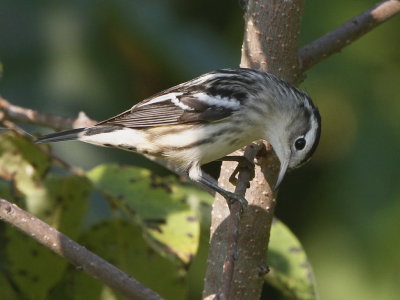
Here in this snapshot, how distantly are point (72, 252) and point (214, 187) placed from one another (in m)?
0.75

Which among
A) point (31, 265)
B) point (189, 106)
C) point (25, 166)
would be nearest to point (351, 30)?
point (189, 106)

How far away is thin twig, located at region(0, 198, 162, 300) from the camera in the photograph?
2.19m

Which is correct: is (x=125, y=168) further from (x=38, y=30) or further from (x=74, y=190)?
(x=38, y=30)

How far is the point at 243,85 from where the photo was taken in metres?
3.16

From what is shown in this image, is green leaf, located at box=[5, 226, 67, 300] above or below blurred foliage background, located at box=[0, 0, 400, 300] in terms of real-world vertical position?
below

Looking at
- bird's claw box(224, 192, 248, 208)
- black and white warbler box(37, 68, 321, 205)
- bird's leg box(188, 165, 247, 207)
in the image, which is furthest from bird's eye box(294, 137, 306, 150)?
bird's claw box(224, 192, 248, 208)

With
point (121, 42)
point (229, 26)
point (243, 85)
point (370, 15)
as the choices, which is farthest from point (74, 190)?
point (229, 26)

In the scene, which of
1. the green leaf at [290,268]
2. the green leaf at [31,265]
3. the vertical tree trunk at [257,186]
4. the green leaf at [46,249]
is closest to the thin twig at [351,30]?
the vertical tree trunk at [257,186]

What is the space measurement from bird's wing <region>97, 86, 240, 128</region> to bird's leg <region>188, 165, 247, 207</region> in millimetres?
197

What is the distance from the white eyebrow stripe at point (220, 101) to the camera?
3.12m

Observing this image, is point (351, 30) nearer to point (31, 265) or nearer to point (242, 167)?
point (242, 167)

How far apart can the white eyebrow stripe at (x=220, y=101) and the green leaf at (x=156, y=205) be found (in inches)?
13.3

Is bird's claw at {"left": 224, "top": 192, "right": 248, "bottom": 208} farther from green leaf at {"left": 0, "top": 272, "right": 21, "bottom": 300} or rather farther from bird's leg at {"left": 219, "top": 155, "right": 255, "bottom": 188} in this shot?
green leaf at {"left": 0, "top": 272, "right": 21, "bottom": 300}

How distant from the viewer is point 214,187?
2.82 m
